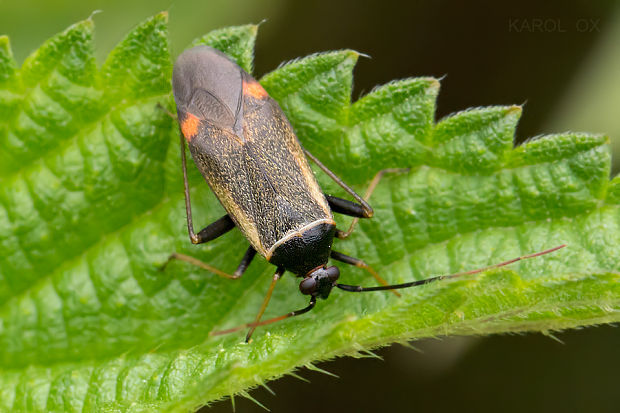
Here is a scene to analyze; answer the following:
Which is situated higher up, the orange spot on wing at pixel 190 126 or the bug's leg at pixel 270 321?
the orange spot on wing at pixel 190 126

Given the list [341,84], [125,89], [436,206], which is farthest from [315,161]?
[125,89]

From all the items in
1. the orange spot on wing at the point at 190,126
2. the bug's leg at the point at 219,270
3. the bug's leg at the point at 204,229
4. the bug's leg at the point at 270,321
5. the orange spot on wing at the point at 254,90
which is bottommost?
the bug's leg at the point at 270,321

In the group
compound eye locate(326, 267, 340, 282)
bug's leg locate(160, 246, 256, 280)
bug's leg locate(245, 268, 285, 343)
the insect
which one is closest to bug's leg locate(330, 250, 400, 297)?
the insect

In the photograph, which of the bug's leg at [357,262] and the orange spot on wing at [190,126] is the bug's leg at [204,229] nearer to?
the orange spot on wing at [190,126]

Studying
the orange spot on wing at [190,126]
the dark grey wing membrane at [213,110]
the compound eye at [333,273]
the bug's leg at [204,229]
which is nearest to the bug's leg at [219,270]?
the bug's leg at [204,229]

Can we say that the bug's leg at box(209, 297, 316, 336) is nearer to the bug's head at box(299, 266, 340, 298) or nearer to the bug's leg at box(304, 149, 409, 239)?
the bug's head at box(299, 266, 340, 298)

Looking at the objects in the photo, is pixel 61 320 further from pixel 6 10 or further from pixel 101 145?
pixel 6 10

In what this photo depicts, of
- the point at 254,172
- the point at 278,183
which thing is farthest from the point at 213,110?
the point at 278,183
